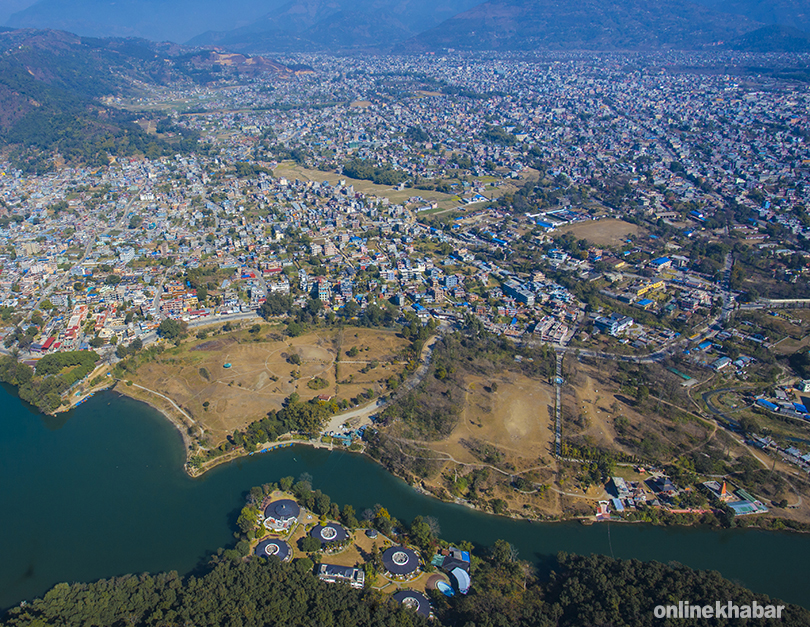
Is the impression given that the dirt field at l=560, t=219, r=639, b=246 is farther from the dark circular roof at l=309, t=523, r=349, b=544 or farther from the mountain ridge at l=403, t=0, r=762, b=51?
the mountain ridge at l=403, t=0, r=762, b=51

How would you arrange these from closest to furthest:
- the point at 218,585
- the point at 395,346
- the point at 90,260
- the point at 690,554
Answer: the point at 218,585
the point at 690,554
the point at 395,346
the point at 90,260

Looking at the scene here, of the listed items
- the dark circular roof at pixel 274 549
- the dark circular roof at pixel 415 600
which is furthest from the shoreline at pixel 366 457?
the dark circular roof at pixel 274 549

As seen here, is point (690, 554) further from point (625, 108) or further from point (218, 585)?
point (625, 108)

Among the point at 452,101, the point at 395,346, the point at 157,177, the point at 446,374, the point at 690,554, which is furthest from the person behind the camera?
the point at 452,101

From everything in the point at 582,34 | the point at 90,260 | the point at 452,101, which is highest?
the point at 582,34

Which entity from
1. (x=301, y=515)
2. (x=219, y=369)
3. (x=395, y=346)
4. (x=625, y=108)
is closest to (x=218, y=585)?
(x=301, y=515)

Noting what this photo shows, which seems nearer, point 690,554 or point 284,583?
point 284,583

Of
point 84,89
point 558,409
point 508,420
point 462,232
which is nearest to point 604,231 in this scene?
point 462,232

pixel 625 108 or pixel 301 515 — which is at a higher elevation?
pixel 625 108
